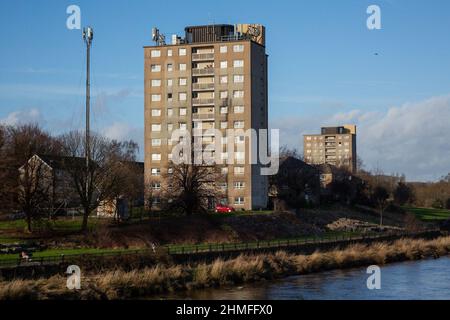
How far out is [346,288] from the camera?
44938 millimetres

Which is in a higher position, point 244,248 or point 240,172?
point 240,172

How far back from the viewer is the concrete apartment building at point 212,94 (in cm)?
9756

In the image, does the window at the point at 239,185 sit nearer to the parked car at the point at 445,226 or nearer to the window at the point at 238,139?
the window at the point at 238,139

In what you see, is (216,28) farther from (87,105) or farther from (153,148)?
(87,105)

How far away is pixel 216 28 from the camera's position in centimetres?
10081

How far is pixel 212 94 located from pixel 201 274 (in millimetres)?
55811

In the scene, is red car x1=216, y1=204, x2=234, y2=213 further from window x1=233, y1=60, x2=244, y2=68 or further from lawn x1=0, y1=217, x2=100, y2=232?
lawn x1=0, y1=217, x2=100, y2=232

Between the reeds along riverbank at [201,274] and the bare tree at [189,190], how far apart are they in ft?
71.3

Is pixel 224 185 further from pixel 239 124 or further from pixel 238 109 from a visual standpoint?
pixel 238 109

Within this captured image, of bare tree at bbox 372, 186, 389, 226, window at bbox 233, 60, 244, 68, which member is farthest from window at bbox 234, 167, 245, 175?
bare tree at bbox 372, 186, 389, 226

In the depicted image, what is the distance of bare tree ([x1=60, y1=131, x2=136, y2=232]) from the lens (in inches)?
2741

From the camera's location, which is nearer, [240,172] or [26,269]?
[26,269]
